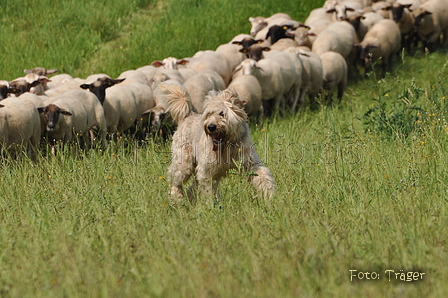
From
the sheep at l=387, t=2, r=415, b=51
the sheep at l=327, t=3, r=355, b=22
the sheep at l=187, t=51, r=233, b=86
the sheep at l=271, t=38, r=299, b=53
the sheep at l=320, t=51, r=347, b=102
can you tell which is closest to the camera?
the sheep at l=187, t=51, r=233, b=86

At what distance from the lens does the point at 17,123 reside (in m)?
9.95

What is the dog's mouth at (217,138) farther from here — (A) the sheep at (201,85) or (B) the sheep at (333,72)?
(B) the sheep at (333,72)

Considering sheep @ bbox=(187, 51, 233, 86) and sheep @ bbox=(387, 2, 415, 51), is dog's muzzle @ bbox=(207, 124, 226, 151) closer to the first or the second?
sheep @ bbox=(187, 51, 233, 86)

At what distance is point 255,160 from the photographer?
253 inches

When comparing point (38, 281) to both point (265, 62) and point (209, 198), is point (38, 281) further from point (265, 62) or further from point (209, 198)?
point (265, 62)

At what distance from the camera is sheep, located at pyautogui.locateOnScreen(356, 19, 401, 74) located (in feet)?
56.8

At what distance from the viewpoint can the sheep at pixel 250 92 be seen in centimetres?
1318

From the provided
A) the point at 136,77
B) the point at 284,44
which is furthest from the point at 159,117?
the point at 284,44

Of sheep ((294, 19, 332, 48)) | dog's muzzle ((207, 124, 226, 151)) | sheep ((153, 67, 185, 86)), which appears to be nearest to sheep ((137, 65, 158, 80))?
sheep ((153, 67, 185, 86))

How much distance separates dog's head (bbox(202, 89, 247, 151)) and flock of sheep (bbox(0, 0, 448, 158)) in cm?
33

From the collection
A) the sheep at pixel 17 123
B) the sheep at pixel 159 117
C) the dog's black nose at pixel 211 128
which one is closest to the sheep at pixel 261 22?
the sheep at pixel 159 117

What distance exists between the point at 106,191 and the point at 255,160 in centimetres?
158

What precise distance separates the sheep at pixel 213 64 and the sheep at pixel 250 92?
3.50 ft

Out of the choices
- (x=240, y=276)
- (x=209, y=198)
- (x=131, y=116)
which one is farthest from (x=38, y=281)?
(x=131, y=116)
